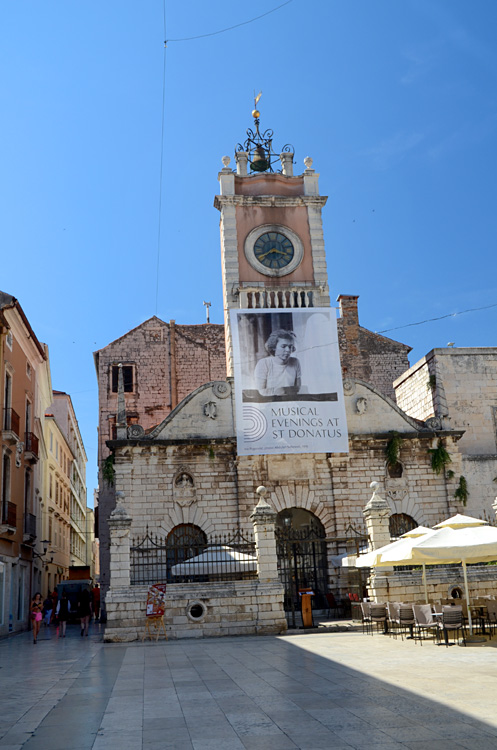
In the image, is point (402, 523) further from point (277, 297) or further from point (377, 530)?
point (277, 297)

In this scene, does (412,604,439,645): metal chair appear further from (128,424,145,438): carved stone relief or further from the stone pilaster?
(128,424,145,438): carved stone relief

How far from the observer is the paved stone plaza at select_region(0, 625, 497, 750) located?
628cm

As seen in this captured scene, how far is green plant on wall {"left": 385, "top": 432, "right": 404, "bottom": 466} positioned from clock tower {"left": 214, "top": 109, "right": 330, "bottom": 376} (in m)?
5.91

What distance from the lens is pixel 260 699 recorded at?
8.12m

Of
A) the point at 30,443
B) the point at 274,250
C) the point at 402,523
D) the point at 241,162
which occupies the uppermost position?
the point at 241,162

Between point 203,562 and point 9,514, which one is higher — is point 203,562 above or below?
below

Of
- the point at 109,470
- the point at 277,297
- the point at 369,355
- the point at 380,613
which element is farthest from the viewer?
the point at 369,355

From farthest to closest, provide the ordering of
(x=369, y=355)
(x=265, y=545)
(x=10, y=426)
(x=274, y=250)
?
(x=369, y=355), (x=274, y=250), (x=10, y=426), (x=265, y=545)

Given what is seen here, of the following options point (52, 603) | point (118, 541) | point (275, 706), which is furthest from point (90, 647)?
point (52, 603)

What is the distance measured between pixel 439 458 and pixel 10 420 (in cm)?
1414

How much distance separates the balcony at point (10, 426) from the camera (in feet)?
71.5

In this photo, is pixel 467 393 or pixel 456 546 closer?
pixel 456 546

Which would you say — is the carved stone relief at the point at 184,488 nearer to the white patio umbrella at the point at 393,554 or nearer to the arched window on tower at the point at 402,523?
the arched window on tower at the point at 402,523

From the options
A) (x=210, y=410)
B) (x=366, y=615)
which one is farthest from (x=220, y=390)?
(x=366, y=615)
